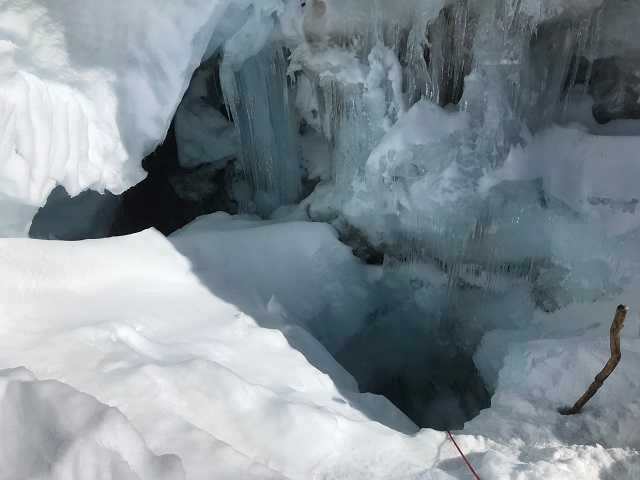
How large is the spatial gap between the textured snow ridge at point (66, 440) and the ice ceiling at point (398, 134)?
134cm

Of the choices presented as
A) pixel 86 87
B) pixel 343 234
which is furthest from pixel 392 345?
pixel 86 87

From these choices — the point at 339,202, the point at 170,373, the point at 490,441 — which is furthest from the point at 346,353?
the point at 170,373

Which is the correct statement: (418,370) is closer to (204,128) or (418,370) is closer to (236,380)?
(236,380)

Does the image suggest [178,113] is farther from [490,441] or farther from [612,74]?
[490,441]

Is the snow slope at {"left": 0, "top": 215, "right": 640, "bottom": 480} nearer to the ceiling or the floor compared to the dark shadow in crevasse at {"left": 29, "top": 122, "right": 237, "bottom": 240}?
nearer to the ceiling

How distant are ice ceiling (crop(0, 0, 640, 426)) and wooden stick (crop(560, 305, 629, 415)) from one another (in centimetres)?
93

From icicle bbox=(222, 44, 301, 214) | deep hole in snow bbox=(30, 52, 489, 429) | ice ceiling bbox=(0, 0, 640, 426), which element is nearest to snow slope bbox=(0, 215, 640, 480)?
ice ceiling bbox=(0, 0, 640, 426)

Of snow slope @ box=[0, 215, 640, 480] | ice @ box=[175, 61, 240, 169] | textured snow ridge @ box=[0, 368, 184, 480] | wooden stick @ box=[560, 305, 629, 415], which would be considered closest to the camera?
textured snow ridge @ box=[0, 368, 184, 480]

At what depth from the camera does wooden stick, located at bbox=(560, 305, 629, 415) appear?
6.68 ft

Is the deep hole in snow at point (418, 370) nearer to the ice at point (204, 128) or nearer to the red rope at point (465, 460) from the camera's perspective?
the red rope at point (465, 460)

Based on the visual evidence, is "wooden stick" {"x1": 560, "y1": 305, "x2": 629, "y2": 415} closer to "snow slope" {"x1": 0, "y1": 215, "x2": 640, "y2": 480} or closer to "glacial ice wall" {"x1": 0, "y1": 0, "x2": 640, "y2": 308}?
"snow slope" {"x1": 0, "y1": 215, "x2": 640, "y2": 480}

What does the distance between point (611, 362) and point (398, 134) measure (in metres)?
1.77

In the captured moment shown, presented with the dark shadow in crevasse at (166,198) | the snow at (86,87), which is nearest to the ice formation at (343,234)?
the snow at (86,87)

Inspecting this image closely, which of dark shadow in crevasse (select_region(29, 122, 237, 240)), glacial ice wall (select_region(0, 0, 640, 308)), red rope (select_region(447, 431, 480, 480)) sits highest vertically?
glacial ice wall (select_region(0, 0, 640, 308))
